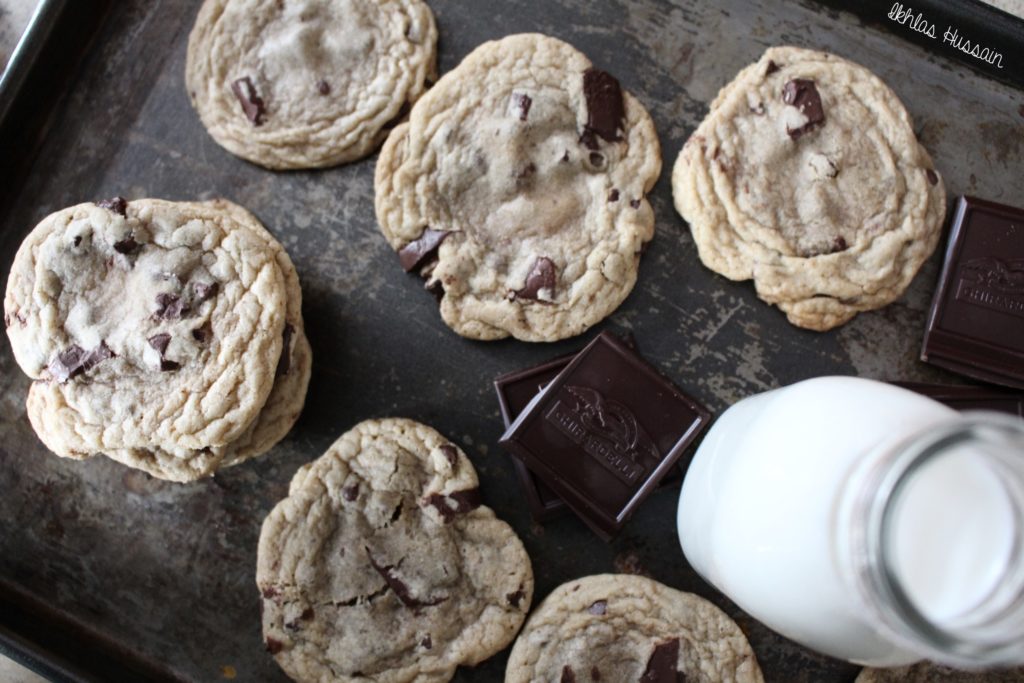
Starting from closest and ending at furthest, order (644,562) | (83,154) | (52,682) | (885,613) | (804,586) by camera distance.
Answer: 1. (885,613)
2. (804,586)
3. (52,682)
4. (644,562)
5. (83,154)

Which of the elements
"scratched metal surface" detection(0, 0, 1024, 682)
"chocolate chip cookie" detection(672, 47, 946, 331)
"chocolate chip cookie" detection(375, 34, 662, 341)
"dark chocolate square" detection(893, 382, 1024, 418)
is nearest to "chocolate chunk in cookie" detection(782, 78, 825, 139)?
"chocolate chip cookie" detection(672, 47, 946, 331)

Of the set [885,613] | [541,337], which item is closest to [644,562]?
[541,337]

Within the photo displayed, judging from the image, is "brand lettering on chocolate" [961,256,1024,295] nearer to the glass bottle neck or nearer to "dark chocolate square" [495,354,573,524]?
the glass bottle neck

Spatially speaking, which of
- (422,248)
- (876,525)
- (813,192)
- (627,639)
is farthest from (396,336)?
(876,525)

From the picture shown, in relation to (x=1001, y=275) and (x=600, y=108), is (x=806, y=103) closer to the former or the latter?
(x=600, y=108)

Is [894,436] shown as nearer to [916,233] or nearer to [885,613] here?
[885,613]
